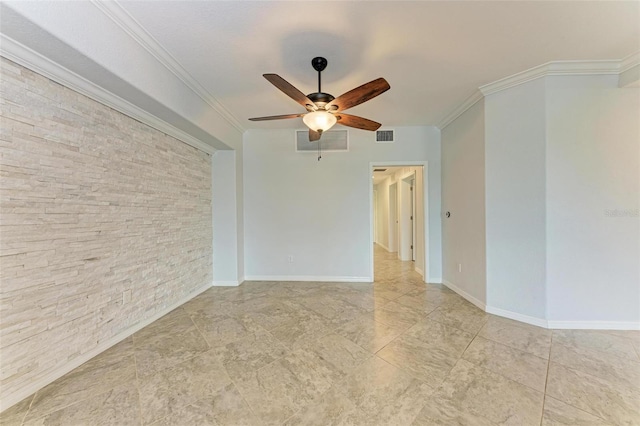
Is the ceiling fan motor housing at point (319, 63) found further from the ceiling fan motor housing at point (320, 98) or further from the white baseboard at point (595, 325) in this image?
the white baseboard at point (595, 325)

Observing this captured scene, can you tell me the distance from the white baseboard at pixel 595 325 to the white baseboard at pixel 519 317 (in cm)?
6

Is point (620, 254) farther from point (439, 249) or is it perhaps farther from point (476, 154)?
point (439, 249)

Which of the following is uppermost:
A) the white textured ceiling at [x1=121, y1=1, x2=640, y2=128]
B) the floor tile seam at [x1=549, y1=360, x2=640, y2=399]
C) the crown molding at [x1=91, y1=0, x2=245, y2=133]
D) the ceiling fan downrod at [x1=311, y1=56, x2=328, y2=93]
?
the white textured ceiling at [x1=121, y1=1, x2=640, y2=128]

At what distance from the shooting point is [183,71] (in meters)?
2.38

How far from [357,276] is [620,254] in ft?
9.88

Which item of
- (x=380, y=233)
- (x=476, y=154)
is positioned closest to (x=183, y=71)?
(x=476, y=154)

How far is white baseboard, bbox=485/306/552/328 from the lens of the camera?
2.48 metres

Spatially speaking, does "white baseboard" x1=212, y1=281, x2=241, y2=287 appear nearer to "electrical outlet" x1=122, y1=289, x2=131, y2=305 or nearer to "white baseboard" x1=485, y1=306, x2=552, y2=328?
"electrical outlet" x1=122, y1=289, x2=131, y2=305

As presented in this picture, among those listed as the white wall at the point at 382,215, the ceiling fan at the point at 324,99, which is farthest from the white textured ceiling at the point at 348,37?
the white wall at the point at 382,215

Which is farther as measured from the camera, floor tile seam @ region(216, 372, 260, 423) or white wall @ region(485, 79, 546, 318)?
white wall @ region(485, 79, 546, 318)

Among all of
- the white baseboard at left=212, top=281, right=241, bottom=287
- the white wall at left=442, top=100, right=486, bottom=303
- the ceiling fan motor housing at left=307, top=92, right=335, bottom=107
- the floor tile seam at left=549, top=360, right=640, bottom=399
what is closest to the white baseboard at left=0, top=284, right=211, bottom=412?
the white baseboard at left=212, top=281, right=241, bottom=287

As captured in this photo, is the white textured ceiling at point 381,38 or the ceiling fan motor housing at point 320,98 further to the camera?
the ceiling fan motor housing at point 320,98

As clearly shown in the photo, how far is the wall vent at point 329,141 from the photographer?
4.06 meters

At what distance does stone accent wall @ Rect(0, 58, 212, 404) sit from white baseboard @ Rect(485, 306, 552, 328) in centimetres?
393
